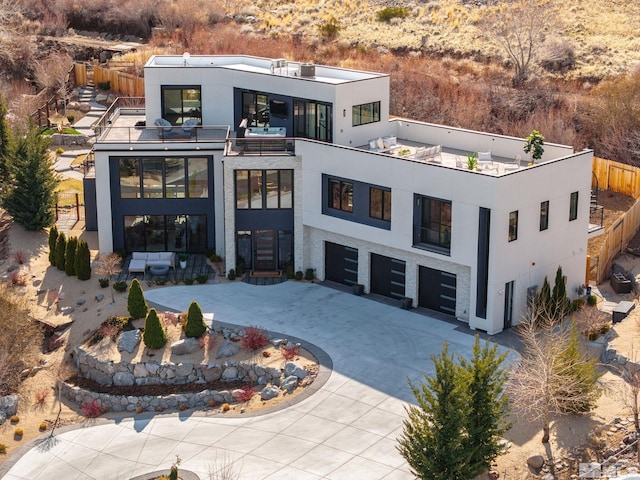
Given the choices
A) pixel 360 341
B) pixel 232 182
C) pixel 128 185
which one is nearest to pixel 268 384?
pixel 360 341

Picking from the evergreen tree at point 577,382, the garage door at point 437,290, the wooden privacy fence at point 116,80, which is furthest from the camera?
the wooden privacy fence at point 116,80

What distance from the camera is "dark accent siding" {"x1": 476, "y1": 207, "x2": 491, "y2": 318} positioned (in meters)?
39.7

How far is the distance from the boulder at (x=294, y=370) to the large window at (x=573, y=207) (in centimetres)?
1286

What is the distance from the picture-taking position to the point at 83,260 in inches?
1837

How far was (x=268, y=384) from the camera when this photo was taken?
38.1 meters

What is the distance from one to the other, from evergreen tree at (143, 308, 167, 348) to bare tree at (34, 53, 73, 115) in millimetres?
36024

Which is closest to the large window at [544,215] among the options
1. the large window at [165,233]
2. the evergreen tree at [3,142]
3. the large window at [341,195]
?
the large window at [341,195]

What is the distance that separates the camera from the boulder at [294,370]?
3769 centimetres

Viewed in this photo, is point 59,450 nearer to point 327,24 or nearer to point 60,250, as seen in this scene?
point 60,250

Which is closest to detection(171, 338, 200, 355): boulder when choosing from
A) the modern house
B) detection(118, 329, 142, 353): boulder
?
detection(118, 329, 142, 353): boulder

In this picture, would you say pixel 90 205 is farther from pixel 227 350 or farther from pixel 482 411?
pixel 482 411

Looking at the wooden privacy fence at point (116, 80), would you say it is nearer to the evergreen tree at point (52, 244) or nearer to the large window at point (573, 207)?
the evergreen tree at point (52, 244)

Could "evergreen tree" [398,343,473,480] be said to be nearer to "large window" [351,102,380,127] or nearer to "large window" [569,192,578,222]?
"large window" [569,192,578,222]

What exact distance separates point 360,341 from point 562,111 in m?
33.4
